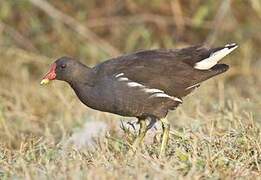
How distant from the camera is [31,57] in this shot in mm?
9648

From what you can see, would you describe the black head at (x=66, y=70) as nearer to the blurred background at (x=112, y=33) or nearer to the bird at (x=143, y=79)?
the bird at (x=143, y=79)

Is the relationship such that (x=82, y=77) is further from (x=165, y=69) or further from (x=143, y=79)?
(x=165, y=69)

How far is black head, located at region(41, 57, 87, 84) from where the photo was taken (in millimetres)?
5590

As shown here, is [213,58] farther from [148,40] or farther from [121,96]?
[148,40]

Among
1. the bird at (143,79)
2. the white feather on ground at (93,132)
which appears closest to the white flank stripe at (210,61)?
the bird at (143,79)

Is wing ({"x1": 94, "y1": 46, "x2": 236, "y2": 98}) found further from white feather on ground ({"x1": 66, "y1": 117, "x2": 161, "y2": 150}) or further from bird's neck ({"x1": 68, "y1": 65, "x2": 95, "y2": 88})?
white feather on ground ({"x1": 66, "y1": 117, "x2": 161, "y2": 150})

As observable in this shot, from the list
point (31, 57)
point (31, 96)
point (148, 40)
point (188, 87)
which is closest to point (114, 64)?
point (188, 87)

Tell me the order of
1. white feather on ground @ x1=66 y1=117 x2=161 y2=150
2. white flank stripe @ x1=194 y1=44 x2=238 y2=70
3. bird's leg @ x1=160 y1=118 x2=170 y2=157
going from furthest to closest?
white feather on ground @ x1=66 y1=117 x2=161 y2=150 → white flank stripe @ x1=194 y1=44 x2=238 y2=70 → bird's leg @ x1=160 y1=118 x2=170 y2=157

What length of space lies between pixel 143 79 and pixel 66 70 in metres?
0.54

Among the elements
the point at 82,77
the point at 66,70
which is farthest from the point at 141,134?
the point at 66,70

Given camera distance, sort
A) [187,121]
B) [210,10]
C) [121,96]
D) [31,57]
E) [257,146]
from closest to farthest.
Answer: [257,146]
[121,96]
[187,121]
[31,57]
[210,10]

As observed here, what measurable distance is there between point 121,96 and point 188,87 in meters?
0.49

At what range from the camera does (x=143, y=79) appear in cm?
546

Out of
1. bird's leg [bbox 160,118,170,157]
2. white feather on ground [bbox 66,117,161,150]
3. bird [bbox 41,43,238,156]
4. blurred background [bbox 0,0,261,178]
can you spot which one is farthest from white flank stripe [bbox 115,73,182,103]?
blurred background [bbox 0,0,261,178]
